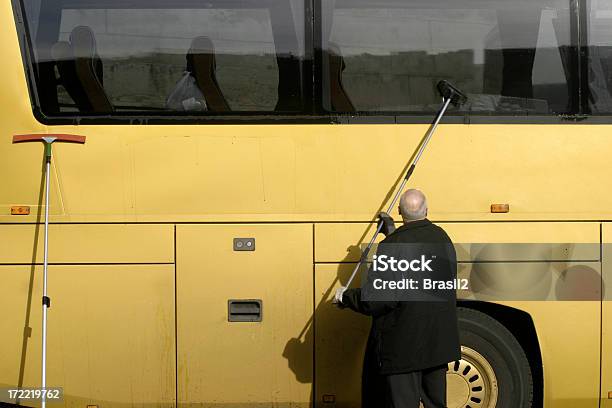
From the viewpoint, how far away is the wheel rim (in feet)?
18.5

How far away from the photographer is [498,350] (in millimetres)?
5699

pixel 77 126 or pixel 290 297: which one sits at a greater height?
pixel 77 126

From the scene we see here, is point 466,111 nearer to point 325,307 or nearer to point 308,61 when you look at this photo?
point 308,61

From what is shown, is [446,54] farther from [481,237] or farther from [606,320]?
[606,320]

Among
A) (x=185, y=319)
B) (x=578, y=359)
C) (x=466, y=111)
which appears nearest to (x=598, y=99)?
(x=466, y=111)

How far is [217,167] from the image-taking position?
5.61 metres

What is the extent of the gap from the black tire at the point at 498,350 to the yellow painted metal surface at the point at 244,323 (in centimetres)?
115

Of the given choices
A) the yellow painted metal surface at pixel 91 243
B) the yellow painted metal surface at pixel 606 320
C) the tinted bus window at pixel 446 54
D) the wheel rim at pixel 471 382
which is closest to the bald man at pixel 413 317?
the wheel rim at pixel 471 382

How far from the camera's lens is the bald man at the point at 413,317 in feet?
15.8

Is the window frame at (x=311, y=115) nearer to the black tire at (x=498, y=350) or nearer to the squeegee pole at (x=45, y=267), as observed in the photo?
the squeegee pole at (x=45, y=267)

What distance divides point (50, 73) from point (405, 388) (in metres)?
3.33

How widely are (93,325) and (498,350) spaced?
2930 millimetres

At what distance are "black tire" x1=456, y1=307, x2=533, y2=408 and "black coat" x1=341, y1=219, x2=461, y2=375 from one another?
796mm

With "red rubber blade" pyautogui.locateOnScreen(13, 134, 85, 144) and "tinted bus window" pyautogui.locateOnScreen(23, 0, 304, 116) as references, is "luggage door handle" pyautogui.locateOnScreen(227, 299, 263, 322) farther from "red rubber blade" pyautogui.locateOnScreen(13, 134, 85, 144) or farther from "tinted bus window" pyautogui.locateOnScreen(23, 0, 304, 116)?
"red rubber blade" pyautogui.locateOnScreen(13, 134, 85, 144)
